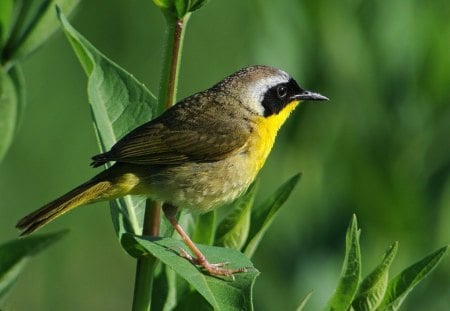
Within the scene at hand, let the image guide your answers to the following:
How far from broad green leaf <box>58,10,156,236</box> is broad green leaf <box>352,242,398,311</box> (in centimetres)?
59

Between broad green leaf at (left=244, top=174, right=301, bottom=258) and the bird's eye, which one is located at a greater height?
the bird's eye

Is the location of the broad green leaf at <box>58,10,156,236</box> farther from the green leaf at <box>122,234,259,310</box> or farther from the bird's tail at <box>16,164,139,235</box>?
Answer: the green leaf at <box>122,234,259,310</box>

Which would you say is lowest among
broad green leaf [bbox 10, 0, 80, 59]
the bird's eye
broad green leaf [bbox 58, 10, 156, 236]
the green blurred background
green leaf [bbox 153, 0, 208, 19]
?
the green blurred background

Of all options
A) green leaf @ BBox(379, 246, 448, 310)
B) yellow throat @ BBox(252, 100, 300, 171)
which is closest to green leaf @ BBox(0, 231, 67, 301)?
green leaf @ BBox(379, 246, 448, 310)

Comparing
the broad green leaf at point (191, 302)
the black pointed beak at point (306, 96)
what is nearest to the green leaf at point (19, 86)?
the broad green leaf at point (191, 302)

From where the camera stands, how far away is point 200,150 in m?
3.39

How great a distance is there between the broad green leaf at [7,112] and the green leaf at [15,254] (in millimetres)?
325

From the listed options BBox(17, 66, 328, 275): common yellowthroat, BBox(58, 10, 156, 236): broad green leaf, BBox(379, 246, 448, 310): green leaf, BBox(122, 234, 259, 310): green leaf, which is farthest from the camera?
BBox(17, 66, 328, 275): common yellowthroat

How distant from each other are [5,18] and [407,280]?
4.07ft

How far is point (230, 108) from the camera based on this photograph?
3562 millimetres

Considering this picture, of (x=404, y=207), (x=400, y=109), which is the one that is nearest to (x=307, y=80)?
(x=400, y=109)

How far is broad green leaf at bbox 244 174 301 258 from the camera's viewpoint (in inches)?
100

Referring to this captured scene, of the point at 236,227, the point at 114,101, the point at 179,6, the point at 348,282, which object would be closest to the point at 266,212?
the point at 236,227

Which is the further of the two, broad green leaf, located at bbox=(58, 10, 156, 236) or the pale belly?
the pale belly
